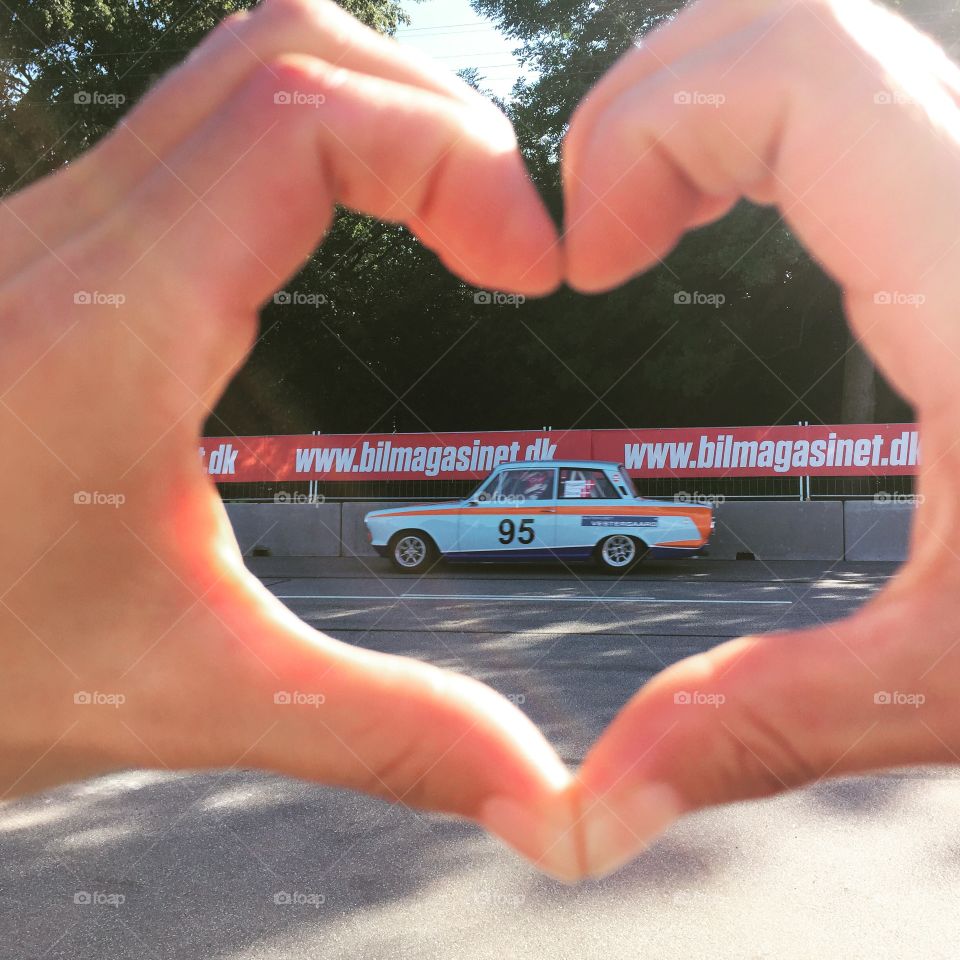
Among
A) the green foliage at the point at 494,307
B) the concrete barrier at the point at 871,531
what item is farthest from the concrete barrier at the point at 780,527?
the green foliage at the point at 494,307

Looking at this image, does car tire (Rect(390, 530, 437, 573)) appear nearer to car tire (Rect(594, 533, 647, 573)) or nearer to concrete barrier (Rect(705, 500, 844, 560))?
car tire (Rect(594, 533, 647, 573))

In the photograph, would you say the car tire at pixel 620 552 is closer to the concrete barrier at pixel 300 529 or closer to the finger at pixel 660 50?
the concrete barrier at pixel 300 529

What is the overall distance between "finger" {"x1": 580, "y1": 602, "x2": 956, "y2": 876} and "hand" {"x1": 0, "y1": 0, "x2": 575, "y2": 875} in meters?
0.04

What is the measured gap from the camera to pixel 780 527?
12.5m

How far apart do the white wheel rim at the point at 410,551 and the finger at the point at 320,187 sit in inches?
407

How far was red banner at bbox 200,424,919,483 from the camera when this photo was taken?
1278 centimetres

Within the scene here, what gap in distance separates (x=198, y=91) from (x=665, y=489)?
1330 centimetres

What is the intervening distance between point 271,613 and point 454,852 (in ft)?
10.3

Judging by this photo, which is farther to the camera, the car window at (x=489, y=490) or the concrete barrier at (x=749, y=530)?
the concrete barrier at (x=749, y=530)

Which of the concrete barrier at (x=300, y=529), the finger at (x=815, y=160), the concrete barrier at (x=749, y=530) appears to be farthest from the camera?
the concrete barrier at (x=300, y=529)

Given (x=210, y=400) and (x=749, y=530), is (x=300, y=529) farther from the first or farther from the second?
(x=210, y=400)

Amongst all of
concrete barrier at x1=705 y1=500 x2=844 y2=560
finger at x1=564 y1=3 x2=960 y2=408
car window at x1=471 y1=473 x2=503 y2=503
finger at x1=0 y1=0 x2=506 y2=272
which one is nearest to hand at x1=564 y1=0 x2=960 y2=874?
finger at x1=564 y1=3 x2=960 y2=408

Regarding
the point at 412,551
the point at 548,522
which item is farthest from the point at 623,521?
the point at 412,551

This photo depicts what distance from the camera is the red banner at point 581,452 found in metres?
12.8
